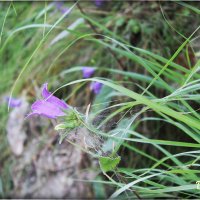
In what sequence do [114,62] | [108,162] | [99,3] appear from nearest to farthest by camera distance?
[108,162] → [114,62] → [99,3]

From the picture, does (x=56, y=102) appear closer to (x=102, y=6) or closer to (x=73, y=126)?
(x=73, y=126)

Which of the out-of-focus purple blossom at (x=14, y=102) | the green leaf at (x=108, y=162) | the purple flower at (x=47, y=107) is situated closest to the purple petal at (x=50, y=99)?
the purple flower at (x=47, y=107)

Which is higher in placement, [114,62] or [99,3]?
[99,3]

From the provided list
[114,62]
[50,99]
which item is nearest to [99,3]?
[114,62]

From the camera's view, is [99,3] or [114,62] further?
[99,3]

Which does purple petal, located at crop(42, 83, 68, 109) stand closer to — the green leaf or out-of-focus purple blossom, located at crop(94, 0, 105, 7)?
the green leaf

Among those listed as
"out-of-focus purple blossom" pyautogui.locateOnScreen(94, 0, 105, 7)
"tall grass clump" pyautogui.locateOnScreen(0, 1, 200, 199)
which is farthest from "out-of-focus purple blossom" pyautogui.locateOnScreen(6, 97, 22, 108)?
"out-of-focus purple blossom" pyautogui.locateOnScreen(94, 0, 105, 7)

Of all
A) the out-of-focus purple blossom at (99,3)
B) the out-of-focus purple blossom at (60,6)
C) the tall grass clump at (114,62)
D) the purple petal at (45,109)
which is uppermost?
the out-of-focus purple blossom at (60,6)

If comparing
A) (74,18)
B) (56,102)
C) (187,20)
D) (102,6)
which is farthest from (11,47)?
(56,102)

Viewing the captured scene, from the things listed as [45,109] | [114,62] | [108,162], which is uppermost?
[45,109]

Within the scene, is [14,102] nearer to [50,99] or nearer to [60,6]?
[60,6]

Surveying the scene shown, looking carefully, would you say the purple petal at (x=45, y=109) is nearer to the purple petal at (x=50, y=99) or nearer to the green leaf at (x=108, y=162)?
the purple petal at (x=50, y=99)
